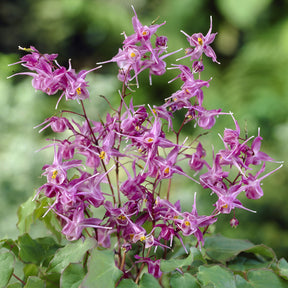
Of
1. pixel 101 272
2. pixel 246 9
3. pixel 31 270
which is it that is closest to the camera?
pixel 101 272

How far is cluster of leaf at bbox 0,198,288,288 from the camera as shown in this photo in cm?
50

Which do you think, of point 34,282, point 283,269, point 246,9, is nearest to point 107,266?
point 34,282

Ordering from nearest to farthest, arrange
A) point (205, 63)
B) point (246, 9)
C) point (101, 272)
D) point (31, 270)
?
point (101, 272), point (31, 270), point (246, 9), point (205, 63)

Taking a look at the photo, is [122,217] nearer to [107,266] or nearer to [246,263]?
[107,266]

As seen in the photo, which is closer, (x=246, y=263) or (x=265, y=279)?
(x=265, y=279)

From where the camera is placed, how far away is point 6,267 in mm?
551

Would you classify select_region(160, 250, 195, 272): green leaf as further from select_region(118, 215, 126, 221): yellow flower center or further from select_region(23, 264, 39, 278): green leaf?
select_region(23, 264, 39, 278): green leaf

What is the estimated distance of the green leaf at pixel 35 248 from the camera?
644 mm

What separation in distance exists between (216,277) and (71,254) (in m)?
0.17

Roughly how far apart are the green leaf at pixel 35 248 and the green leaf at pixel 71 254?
9 cm

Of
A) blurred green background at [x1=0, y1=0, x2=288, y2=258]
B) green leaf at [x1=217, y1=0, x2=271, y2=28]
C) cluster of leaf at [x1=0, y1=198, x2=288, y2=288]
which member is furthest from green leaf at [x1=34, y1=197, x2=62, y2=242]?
green leaf at [x1=217, y1=0, x2=271, y2=28]

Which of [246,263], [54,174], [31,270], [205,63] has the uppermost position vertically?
[205,63]

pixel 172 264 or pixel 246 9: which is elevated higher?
pixel 246 9

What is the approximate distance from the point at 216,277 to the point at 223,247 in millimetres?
205
